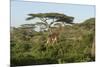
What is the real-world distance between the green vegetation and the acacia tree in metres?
0.02

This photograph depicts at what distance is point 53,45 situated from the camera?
2.21m

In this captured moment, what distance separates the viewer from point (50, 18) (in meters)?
2.20

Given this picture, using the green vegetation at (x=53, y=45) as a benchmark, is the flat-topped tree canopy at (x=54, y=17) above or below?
above

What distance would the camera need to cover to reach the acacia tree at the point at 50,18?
85.1 inches

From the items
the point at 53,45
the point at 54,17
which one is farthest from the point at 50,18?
the point at 53,45

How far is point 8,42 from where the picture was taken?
6.67ft

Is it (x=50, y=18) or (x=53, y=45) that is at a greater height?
(x=50, y=18)

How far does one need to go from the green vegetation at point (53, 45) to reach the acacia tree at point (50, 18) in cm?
2

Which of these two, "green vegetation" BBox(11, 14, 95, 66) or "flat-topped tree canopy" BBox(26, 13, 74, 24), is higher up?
"flat-topped tree canopy" BBox(26, 13, 74, 24)

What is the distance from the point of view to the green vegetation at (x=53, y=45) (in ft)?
6.84

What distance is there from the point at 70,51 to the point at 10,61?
0.69 metres

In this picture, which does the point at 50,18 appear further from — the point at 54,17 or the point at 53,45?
the point at 53,45

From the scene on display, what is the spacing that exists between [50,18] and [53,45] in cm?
31

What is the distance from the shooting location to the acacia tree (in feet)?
7.09
